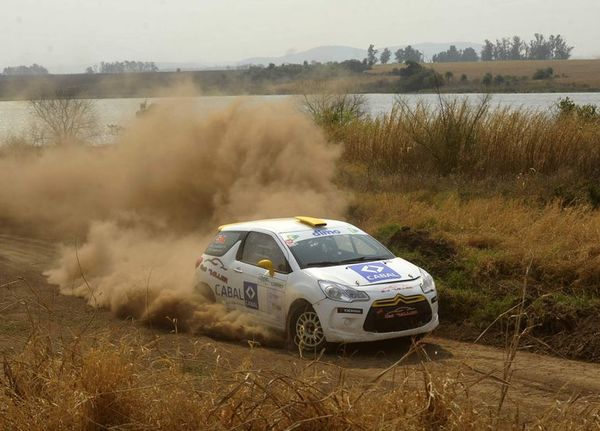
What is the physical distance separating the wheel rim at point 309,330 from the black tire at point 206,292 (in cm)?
223

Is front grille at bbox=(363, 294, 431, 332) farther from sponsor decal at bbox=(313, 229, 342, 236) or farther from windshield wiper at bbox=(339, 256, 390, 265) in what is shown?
sponsor decal at bbox=(313, 229, 342, 236)

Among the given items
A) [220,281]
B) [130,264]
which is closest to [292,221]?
[220,281]

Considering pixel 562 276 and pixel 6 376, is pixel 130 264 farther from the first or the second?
pixel 6 376

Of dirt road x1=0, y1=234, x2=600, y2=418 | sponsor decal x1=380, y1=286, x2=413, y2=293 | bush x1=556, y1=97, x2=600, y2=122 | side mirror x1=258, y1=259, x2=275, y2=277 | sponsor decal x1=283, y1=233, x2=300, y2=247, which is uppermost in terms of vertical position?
bush x1=556, y1=97, x2=600, y2=122

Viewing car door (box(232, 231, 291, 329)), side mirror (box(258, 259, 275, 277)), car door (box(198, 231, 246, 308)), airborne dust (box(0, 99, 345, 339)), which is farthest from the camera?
airborne dust (box(0, 99, 345, 339))

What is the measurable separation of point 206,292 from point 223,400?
7.28m

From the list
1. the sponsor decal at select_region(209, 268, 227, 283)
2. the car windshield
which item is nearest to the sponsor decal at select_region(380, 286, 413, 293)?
the car windshield

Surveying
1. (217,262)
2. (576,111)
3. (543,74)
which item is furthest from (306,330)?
(543,74)

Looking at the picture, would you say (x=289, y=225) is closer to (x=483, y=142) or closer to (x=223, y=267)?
(x=223, y=267)

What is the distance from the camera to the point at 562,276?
13172 millimetres

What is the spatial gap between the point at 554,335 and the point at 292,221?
429cm

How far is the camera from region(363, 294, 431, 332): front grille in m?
10.6

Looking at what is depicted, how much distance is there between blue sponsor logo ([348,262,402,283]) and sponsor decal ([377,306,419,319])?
0.48m

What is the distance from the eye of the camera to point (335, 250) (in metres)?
11.8
